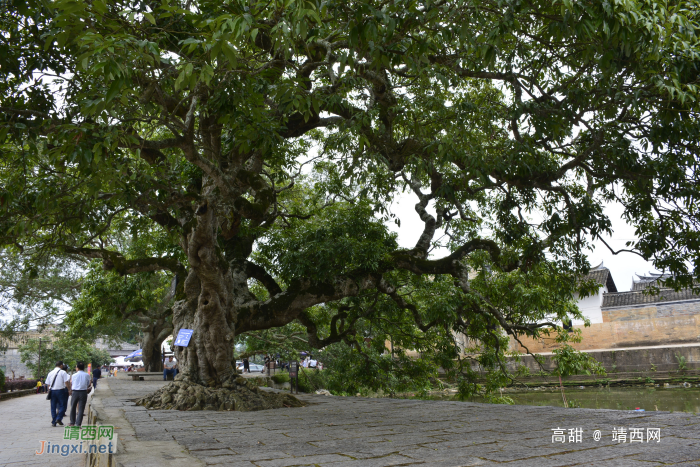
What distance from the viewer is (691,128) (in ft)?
16.9

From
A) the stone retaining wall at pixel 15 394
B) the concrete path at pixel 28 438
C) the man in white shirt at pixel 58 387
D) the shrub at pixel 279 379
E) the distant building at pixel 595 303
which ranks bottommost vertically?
the stone retaining wall at pixel 15 394

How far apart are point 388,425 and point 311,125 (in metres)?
5.78

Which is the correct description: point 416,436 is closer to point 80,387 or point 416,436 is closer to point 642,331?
point 80,387

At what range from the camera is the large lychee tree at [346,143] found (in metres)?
4.21

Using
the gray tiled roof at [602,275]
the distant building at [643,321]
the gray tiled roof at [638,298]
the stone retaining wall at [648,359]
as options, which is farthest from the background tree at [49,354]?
the gray tiled roof at [602,275]

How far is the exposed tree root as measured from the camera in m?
7.80

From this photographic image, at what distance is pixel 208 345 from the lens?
8477 millimetres

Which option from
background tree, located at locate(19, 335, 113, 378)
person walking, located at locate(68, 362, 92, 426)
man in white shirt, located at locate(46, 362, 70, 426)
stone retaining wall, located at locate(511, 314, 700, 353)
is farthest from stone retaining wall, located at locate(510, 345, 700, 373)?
background tree, located at locate(19, 335, 113, 378)

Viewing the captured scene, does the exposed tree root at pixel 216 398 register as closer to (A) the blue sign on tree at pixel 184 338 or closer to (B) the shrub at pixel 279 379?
(A) the blue sign on tree at pixel 184 338

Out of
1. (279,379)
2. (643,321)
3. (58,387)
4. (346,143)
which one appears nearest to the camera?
(346,143)

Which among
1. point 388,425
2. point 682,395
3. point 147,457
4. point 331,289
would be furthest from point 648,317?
point 147,457

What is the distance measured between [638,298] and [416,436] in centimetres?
2443

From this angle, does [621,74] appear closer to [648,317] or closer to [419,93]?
[419,93]

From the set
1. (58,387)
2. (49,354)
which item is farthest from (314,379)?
(49,354)
